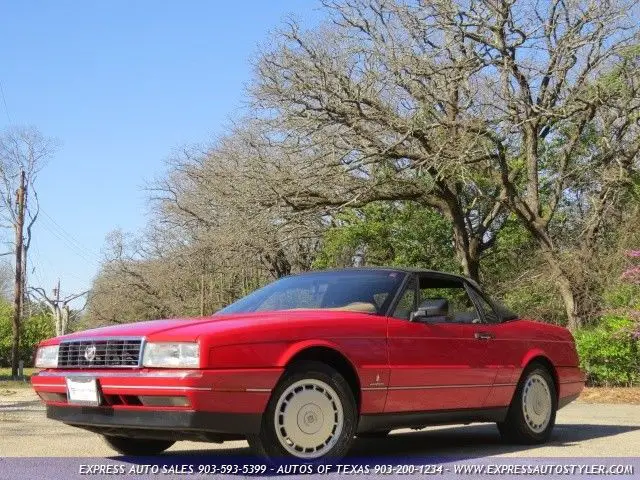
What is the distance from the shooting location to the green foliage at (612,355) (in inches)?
716

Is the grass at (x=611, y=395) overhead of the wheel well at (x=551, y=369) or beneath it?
beneath

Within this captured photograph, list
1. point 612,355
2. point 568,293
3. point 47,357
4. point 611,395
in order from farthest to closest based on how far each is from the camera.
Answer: point 568,293, point 612,355, point 611,395, point 47,357

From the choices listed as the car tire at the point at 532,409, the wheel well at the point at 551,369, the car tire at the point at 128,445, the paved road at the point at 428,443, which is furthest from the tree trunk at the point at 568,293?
the car tire at the point at 128,445

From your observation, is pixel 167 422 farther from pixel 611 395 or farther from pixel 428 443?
pixel 611 395

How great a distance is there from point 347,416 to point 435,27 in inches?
647

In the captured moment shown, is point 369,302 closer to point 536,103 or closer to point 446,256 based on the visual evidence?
point 536,103

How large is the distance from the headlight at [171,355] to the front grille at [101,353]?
90 millimetres

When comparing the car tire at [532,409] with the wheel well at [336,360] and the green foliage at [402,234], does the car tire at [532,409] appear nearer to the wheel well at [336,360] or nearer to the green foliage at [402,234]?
the wheel well at [336,360]

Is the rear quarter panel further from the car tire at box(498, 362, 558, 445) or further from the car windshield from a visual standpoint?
the car windshield

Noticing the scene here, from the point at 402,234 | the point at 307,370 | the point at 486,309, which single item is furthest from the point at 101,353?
the point at 402,234

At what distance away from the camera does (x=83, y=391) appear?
665 centimetres

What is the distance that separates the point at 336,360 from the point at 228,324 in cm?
85

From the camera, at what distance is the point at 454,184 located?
27000 millimetres

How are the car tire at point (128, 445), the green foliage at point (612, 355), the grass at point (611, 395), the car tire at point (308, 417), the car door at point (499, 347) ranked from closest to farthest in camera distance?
the car tire at point (308, 417) < the car tire at point (128, 445) < the car door at point (499, 347) < the grass at point (611, 395) < the green foliage at point (612, 355)
